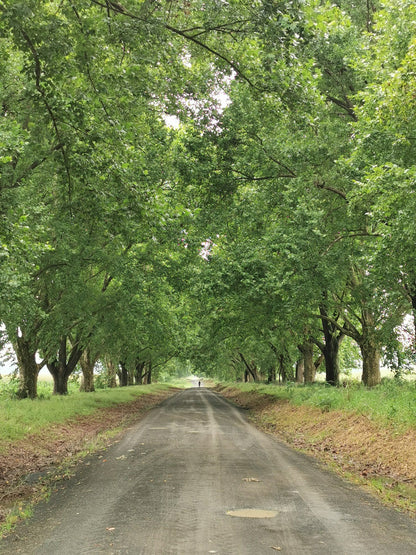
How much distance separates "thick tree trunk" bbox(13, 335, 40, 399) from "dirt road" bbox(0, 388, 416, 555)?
1277 centimetres

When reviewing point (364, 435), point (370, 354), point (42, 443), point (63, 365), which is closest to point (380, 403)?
point (364, 435)

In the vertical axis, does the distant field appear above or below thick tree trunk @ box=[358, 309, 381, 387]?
below

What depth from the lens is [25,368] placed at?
849 inches

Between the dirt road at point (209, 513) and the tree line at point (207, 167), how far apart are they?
468cm

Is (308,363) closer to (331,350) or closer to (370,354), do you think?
(331,350)

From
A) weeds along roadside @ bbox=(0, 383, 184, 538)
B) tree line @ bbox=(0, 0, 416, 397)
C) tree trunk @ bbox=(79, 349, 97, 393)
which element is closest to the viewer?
weeds along roadside @ bbox=(0, 383, 184, 538)

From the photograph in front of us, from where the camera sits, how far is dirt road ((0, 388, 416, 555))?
487 cm

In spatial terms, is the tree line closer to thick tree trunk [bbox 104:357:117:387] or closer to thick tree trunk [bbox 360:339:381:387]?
thick tree trunk [bbox 360:339:381:387]

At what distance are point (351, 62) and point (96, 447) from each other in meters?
14.7

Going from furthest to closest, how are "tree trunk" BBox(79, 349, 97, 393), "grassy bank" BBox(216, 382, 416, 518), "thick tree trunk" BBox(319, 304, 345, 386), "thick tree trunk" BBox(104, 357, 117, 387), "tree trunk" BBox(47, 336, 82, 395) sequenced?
1. "thick tree trunk" BBox(104, 357, 117, 387)
2. "tree trunk" BBox(79, 349, 97, 393)
3. "tree trunk" BBox(47, 336, 82, 395)
4. "thick tree trunk" BBox(319, 304, 345, 386)
5. "grassy bank" BBox(216, 382, 416, 518)

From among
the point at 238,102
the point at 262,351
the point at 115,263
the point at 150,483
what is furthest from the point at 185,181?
the point at 262,351

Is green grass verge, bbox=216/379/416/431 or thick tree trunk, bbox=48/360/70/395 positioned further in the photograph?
thick tree trunk, bbox=48/360/70/395

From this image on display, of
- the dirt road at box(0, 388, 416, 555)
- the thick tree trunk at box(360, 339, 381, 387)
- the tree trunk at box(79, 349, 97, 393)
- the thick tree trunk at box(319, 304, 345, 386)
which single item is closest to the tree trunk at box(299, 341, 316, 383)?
the thick tree trunk at box(319, 304, 345, 386)

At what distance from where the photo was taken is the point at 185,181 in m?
16.3
